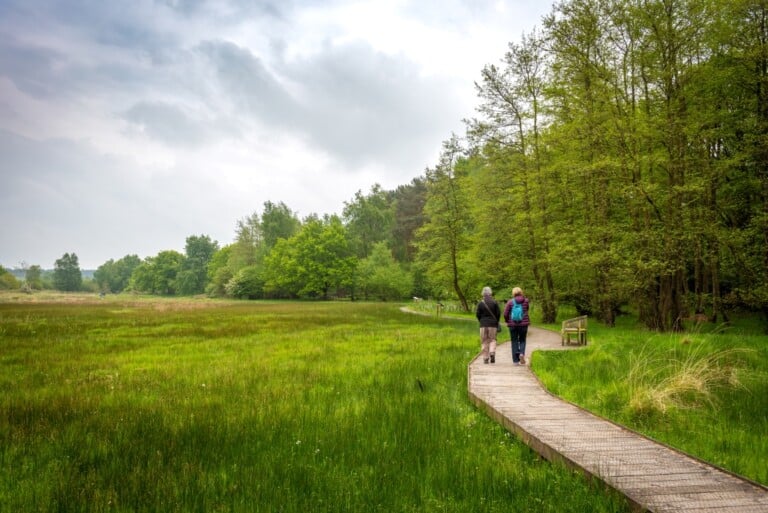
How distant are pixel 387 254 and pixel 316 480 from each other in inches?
2498

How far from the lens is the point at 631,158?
60.4ft

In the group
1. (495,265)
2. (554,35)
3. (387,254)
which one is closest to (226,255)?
(387,254)

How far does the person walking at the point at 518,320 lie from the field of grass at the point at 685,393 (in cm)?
57

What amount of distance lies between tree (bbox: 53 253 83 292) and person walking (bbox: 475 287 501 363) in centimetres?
18453

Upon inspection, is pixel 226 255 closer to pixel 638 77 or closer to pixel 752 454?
pixel 638 77

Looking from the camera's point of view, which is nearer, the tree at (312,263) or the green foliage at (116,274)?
the tree at (312,263)

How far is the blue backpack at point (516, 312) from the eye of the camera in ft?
38.2

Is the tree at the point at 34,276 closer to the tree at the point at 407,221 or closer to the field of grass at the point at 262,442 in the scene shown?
the tree at the point at 407,221

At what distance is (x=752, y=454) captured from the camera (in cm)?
598

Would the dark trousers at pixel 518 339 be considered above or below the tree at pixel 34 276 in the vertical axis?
below

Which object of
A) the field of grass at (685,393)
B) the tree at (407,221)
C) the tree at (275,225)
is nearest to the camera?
the field of grass at (685,393)

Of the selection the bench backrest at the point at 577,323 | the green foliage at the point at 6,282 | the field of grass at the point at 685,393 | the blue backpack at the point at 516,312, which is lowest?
the field of grass at the point at 685,393

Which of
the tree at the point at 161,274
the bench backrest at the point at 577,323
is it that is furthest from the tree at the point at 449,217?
the tree at the point at 161,274

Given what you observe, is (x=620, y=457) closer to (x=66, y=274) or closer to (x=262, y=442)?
(x=262, y=442)
